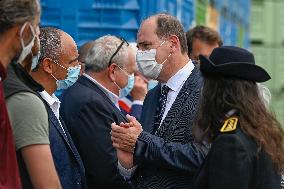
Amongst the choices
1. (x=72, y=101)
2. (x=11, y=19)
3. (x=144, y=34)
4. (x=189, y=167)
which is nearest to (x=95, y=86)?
(x=72, y=101)

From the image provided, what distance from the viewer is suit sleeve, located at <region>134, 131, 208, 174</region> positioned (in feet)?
13.9

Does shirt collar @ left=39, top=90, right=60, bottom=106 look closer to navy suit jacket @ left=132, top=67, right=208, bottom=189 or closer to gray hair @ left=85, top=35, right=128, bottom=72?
navy suit jacket @ left=132, top=67, right=208, bottom=189

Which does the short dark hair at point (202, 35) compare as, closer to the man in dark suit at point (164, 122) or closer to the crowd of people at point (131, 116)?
the crowd of people at point (131, 116)

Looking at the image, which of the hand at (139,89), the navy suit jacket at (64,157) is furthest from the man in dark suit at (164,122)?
the hand at (139,89)

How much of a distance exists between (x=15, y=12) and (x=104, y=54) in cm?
209

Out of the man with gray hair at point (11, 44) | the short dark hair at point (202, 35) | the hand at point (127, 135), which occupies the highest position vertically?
the man with gray hair at point (11, 44)

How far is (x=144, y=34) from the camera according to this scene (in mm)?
4820

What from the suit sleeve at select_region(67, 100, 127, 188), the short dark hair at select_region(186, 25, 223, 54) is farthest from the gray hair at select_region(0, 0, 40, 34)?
the short dark hair at select_region(186, 25, 223, 54)

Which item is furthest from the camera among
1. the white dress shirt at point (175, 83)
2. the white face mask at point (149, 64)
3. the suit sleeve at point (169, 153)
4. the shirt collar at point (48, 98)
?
the white face mask at point (149, 64)

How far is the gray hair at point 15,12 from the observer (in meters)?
3.27

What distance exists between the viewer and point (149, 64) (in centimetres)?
470

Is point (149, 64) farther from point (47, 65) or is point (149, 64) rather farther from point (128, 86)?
point (128, 86)

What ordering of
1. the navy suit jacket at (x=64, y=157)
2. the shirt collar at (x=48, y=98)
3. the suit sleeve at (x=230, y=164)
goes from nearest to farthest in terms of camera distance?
the suit sleeve at (x=230, y=164) < the navy suit jacket at (x=64, y=157) < the shirt collar at (x=48, y=98)

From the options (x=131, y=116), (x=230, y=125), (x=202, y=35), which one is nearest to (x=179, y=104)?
(x=131, y=116)
